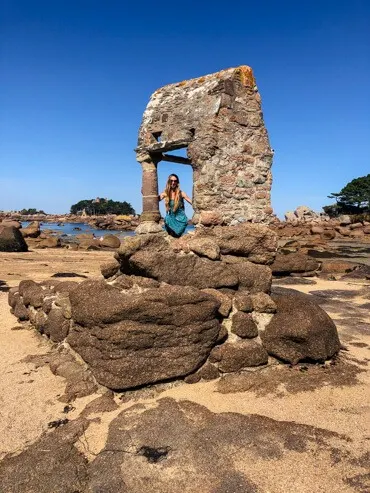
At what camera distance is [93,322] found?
16.0 feet

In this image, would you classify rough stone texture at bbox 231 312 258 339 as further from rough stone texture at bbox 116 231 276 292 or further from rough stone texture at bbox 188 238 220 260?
rough stone texture at bbox 188 238 220 260

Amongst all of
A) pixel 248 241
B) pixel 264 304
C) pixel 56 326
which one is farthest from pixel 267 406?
pixel 56 326

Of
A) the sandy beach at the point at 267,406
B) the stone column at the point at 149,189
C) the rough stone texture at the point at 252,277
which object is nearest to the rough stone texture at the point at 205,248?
the rough stone texture at the point at 252,277

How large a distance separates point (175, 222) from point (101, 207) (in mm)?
121718

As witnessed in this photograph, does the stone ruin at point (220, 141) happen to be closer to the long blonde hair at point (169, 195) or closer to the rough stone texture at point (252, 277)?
the long blonde hair at point (169, 195)

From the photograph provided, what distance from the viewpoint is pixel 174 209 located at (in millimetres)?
6398

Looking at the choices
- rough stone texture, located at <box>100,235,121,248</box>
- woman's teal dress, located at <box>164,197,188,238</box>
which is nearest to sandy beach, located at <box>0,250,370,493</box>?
woman's teal dress, located at <box>164,197,188,238</box>

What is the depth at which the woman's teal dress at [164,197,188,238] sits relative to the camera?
6.36m

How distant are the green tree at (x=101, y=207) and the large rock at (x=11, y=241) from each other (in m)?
91.3

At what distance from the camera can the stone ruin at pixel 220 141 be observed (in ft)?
19.8

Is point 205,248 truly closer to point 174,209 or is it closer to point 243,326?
point 174,209

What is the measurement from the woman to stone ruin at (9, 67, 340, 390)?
1.21 feet

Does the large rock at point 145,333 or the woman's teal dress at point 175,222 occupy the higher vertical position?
the woman's teal dress at point 175,222

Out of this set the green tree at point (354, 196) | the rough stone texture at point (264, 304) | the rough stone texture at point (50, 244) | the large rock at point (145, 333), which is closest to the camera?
the large rock at point (145, 333)
